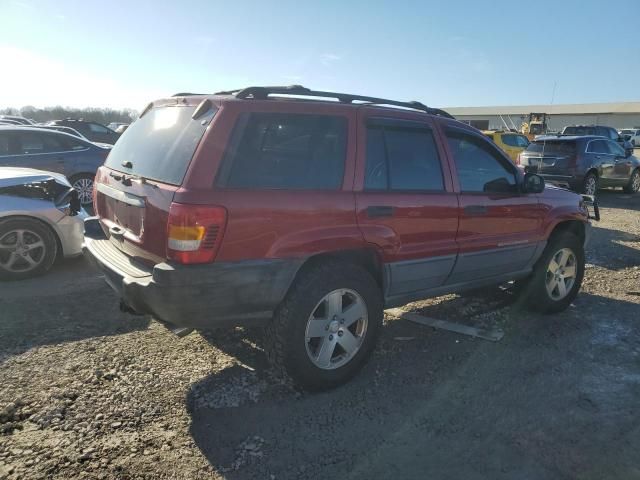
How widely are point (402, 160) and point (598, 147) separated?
39.5 feet

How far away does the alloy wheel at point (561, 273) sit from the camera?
4.76 meters

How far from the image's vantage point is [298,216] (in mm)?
2900

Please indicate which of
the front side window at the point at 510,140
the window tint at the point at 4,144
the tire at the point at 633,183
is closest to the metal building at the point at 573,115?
the front side window at the point at 510,140

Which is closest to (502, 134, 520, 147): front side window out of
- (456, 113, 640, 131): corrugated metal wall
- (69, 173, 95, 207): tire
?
(69, 173, 95, 207): tire

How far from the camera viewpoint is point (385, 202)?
331cm

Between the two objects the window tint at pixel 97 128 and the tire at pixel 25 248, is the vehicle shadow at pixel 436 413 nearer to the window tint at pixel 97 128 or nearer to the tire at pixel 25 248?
the tire at pixel 25 248

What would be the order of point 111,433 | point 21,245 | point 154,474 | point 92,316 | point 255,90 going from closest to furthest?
1. point 154,474
2. point 111,433
3. point 255,90
4. point 92,316
5. point 21,245

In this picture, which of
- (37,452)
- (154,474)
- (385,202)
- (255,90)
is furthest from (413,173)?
(37,452)

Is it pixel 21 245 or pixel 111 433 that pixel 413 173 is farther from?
pixel 21 245

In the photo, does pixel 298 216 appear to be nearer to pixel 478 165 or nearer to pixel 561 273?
pixel 478 165

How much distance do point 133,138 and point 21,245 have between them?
2578mm

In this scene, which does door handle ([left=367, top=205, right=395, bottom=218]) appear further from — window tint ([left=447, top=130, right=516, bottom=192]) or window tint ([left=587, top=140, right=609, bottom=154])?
window tint ([left=587, top=140, right=609, bottom=154])

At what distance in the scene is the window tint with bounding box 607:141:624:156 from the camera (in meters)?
13.6

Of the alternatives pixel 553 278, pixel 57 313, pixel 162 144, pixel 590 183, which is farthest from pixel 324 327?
pixel 590 183
